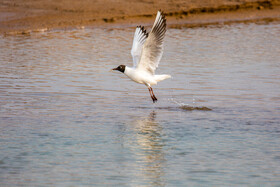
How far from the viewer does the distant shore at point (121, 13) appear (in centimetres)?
2173

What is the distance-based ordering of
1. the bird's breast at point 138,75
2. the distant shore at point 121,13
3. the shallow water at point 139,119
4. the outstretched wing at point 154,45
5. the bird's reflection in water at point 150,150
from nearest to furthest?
the bird's reflection in water at point 150,150
the shallow water at point 139,119
the outstretched wing at point 154,45
the bird's breast at point 138,75
the distant shore at point 121,13

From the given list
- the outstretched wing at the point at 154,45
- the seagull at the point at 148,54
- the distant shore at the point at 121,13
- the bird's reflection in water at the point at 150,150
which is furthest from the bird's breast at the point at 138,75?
the distant shore at the point at 121,13

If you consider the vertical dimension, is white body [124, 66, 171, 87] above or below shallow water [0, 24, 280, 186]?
above

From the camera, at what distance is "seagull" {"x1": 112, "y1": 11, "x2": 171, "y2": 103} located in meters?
9.60

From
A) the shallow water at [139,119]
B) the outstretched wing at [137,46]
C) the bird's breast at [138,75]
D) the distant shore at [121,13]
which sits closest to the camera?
the shallow water at [139,119]

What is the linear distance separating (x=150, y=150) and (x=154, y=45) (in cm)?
273

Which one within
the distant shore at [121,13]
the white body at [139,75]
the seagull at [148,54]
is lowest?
the white body at [139,75]

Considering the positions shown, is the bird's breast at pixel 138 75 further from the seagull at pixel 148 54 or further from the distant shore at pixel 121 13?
the distant shore at pixel 121 13

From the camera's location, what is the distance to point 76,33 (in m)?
20.6

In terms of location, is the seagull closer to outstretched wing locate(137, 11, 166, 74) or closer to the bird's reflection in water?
outstretched wing locate(137, 11, 166, 74)

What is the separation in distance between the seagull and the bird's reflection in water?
3.21 feet

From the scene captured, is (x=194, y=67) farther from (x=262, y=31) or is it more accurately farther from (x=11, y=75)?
(x=262, y=31)

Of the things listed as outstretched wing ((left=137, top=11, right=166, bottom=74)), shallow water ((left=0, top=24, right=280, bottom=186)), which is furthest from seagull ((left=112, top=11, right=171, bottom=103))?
shallow water ((left=0, top=24, right=280, bottom=186))

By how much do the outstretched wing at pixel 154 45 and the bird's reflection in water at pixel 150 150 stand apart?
40.6 inches
